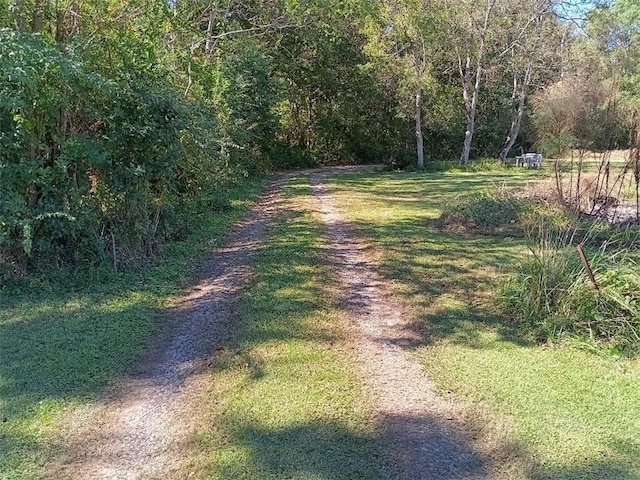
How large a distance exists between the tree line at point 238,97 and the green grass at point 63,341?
36 cm

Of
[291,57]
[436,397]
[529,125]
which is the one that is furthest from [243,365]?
[529,125]

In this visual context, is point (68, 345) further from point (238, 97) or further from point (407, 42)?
point (407, 42)

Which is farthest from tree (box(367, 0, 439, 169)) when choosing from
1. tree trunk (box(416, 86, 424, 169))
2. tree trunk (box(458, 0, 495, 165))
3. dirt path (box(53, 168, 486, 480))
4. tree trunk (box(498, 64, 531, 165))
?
dirt path (box(53, 168, 486, 480))

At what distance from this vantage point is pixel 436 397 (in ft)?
11.0

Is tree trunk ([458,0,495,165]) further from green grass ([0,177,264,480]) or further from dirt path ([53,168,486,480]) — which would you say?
Result: dirt path ([53,168,486,480])

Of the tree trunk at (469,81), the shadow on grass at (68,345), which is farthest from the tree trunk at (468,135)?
the shadow on grass at (68,345)

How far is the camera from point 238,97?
13172mm

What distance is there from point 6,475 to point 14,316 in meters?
2.31

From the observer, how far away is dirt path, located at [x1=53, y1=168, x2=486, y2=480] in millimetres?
2645

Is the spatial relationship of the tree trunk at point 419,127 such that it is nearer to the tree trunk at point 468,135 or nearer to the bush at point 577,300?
the tree trunk at point 468,135

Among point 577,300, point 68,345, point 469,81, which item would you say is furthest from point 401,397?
point 469,81

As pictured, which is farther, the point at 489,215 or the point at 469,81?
the point at 469,81

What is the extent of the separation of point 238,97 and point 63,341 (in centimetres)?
1006

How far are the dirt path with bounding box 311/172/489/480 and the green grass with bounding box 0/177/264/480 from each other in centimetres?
171
